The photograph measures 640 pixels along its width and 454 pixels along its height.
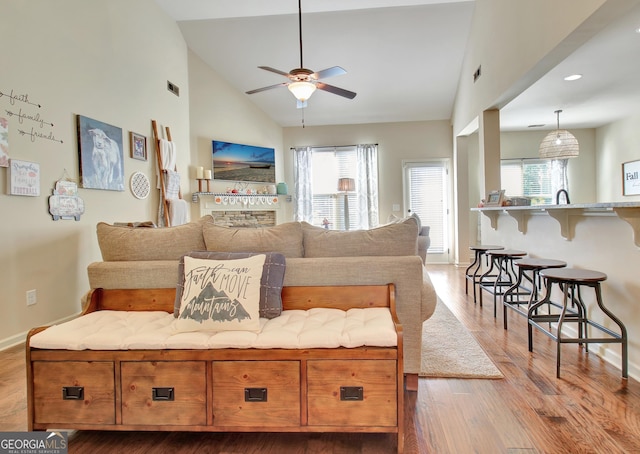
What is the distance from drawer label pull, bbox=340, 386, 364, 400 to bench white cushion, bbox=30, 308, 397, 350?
18cm

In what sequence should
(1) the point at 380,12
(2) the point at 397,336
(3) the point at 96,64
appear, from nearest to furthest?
(2) the point at 397,336 → (3) the point at 96,64 → (1) the point at 380,12

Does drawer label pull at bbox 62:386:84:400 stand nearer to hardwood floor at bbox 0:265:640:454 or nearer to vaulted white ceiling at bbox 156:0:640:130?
hardwood floor at bbox 0:265:640:454

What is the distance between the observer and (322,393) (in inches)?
60.9

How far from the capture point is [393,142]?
7.35m

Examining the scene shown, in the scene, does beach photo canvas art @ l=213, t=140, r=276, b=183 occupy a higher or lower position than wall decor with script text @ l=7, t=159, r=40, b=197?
higher

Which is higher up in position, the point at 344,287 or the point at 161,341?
→ the point at 344,287

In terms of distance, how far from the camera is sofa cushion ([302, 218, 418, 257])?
207 centimetres

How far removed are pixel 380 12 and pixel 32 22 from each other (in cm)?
390

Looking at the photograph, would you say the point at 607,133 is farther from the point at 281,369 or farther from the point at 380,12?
the point at 281,369

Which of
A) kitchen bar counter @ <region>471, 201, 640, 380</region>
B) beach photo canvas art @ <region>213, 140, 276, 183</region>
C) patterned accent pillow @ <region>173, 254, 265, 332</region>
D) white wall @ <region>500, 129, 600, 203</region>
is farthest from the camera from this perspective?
white wall @ <region>500, 129, 600, 203</region>

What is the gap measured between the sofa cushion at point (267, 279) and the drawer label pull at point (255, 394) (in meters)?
0.39

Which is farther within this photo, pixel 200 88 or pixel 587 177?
pixel 587 177

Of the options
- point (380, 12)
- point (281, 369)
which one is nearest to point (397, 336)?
point (281, 369)

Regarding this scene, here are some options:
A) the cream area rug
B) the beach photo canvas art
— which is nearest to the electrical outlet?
the cream area rug
